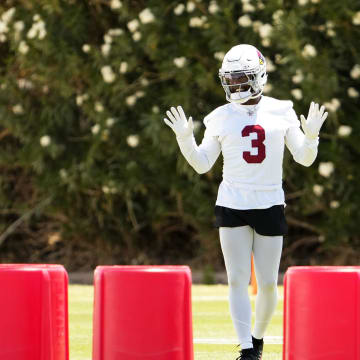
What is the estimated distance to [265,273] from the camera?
6660 mm

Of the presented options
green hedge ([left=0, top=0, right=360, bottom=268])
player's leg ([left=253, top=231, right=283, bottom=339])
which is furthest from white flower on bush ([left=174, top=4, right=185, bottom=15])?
player's leg ([left=253, top=231, right=283, bottom=339])

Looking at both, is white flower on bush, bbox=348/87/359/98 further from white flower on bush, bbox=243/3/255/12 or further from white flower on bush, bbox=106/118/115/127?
white flower on bush, bbox=106/118/115/127

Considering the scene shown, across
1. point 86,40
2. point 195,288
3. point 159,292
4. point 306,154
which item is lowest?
point 195,288

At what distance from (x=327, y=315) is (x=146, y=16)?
8085 millimetres

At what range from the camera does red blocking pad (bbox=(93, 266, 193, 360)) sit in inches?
237

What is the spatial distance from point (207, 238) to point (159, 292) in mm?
8453

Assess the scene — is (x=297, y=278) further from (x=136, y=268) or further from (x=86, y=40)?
(x=86, y=40)

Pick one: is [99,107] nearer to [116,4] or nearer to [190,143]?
[116,4]

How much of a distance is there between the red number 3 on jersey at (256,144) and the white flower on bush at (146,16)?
23.0 ft

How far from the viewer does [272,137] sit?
6.70 metres

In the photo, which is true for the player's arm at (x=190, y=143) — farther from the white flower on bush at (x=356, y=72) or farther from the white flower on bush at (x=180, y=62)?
the white flower on bush at (x=180, y=62)

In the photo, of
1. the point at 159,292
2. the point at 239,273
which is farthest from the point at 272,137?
the point at 159,292

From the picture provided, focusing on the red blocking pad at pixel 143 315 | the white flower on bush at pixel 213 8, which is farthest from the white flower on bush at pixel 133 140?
the red blocking pad at pixel 143 315

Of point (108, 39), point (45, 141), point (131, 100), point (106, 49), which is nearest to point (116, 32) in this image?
point (108, 39)
